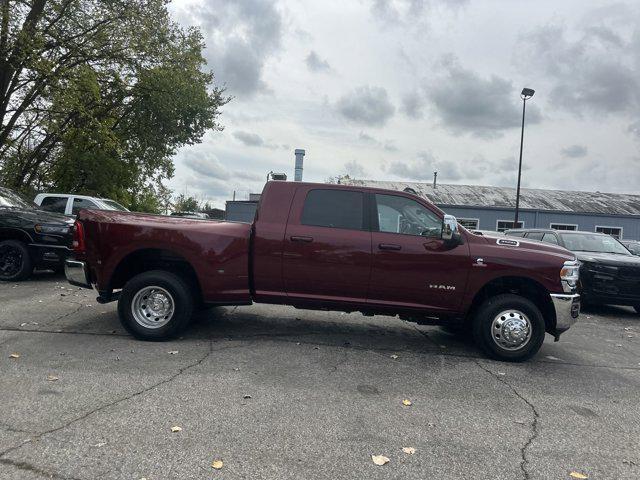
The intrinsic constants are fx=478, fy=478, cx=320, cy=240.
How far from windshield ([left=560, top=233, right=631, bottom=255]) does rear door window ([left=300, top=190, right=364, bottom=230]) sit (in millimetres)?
6260

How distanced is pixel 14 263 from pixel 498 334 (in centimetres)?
851

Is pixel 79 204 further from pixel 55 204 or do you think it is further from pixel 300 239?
pixel 300 239

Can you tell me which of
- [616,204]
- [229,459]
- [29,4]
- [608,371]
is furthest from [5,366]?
[616,204]

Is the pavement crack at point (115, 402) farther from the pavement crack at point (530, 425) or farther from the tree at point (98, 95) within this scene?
the tree at point (98, 95)

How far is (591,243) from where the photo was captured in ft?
32.4

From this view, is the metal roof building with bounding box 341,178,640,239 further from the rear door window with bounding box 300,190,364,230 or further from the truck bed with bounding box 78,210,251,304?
the truck bed with bounding box 78,210,251,304

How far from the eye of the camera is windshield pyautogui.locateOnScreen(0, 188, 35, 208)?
9559 mm

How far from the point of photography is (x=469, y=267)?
5359 millimetres

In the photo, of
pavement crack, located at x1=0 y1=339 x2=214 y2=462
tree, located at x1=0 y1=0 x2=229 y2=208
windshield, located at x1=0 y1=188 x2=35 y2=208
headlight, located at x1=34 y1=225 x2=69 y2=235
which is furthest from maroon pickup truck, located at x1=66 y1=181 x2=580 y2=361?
tree, located at x1=0 y1=0 x2=229 y2=208

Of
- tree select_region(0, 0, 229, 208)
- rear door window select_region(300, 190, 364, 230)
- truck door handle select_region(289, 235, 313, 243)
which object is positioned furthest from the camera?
tree select_region(0, 0, 229, 208)

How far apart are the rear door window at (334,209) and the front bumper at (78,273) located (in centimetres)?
259

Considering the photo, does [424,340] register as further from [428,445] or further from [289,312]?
[428,445]

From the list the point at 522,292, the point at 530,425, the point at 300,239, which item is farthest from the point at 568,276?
the point at 300,239

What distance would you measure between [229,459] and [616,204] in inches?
1508
